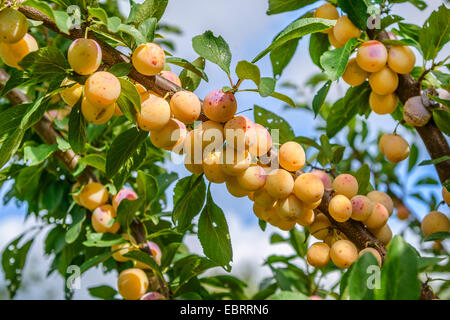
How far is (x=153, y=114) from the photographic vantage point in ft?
2.38

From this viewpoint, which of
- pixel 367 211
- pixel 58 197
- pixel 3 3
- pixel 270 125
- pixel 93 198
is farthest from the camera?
pixel 58 197

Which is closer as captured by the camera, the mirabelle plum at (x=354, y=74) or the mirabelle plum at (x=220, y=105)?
the mirabelle plum at (x=220, y=105)

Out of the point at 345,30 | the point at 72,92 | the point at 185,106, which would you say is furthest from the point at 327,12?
the point at 72,92

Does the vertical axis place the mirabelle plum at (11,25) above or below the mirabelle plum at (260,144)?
above

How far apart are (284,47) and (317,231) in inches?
22.9

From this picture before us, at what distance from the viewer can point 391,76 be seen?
0.99 metres

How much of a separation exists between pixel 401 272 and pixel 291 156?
1.12ft

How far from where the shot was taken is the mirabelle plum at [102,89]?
67 cm

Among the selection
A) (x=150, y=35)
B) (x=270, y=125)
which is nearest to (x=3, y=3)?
(x=150, y=35)

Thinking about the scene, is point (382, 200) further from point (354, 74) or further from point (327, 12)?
point (327, 12)

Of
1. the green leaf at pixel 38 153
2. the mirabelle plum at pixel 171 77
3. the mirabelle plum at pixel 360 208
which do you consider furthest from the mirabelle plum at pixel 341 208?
the green leaf at pixel 38 153

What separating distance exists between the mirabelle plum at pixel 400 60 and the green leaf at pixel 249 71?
44cm

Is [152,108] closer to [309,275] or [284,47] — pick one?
[284,47]

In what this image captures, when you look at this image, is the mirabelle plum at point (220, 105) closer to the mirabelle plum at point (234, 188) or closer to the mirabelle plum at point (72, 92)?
the mirabelle plum at point (234, 188)
